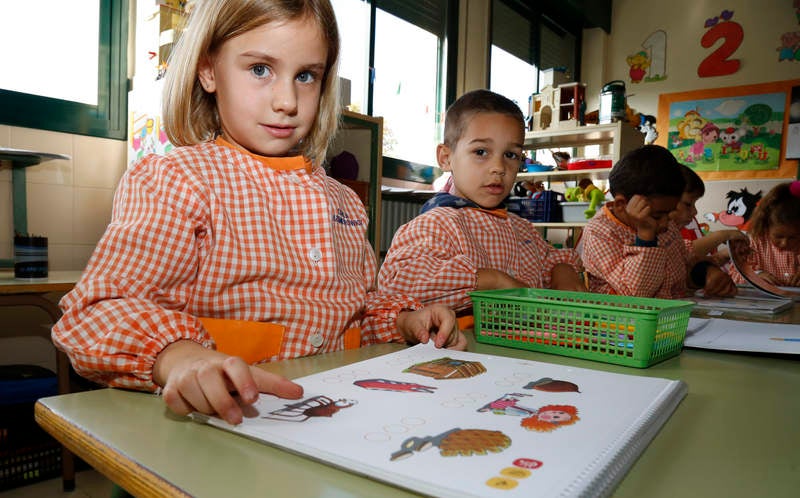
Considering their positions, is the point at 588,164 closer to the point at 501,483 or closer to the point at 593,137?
the point at 593,137

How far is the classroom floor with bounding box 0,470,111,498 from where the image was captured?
4.88ft

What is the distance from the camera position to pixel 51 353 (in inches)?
75.2

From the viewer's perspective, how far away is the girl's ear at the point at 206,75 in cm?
77

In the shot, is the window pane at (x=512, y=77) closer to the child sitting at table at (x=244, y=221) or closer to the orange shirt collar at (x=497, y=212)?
the orange shirt collar at (x=497, y=212)

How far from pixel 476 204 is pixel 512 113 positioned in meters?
0.25

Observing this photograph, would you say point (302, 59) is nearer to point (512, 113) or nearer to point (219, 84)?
point (219, 84)

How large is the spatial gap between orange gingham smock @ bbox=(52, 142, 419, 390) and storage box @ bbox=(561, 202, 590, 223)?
2.68m

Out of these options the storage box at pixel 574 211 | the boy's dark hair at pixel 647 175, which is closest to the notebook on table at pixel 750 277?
the boy's dark hair at pixel 647 175

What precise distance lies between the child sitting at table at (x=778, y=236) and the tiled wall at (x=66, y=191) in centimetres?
258

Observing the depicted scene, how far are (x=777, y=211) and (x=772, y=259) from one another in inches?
9.2

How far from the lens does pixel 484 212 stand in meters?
1.36

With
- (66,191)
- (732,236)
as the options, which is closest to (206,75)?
(66,191)

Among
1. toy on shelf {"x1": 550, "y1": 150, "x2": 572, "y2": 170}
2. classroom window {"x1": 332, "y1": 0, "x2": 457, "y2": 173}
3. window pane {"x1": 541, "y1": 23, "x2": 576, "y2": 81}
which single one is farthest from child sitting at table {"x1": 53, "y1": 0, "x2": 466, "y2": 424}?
window pane {"x1": 541, "y1": 23, "x2": 576, "y2": 81}

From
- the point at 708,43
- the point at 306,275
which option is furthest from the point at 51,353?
the point at 708,43
